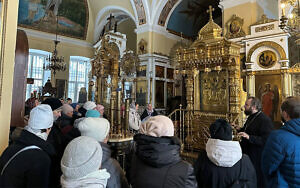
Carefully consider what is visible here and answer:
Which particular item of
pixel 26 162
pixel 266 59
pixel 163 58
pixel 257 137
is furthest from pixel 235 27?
pixel 26 162

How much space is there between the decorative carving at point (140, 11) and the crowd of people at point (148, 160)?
36.7 ft

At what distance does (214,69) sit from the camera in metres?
7.45

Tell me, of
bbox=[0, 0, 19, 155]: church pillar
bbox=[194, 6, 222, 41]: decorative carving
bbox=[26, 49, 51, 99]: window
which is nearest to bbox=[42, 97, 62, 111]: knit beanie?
bbox=[0, 0, 19, 155]: church pillar

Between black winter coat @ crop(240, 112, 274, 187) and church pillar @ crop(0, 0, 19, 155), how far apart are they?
3.02 metres

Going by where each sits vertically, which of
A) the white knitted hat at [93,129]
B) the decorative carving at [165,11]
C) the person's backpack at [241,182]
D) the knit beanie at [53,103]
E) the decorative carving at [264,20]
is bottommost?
the person's backpack at [241,182]

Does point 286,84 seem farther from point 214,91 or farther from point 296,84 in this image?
point 214,91

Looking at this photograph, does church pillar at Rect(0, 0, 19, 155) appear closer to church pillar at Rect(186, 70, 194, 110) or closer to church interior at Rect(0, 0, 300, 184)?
church interior at Rect(0, 0, 300, 184)

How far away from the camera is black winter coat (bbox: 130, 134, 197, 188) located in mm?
1374

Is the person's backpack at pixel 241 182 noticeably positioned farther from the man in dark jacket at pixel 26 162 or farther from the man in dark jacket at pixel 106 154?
the man in dark jacket at pixel 26 162

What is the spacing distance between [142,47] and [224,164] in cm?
1096

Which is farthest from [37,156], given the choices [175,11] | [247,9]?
[175,11]

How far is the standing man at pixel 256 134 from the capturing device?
2.94 metres

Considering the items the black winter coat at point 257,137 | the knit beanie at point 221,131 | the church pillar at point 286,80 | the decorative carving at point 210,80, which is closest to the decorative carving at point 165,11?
the decorative carving at point 210,80

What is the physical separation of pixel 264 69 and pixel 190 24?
25.8 feet
